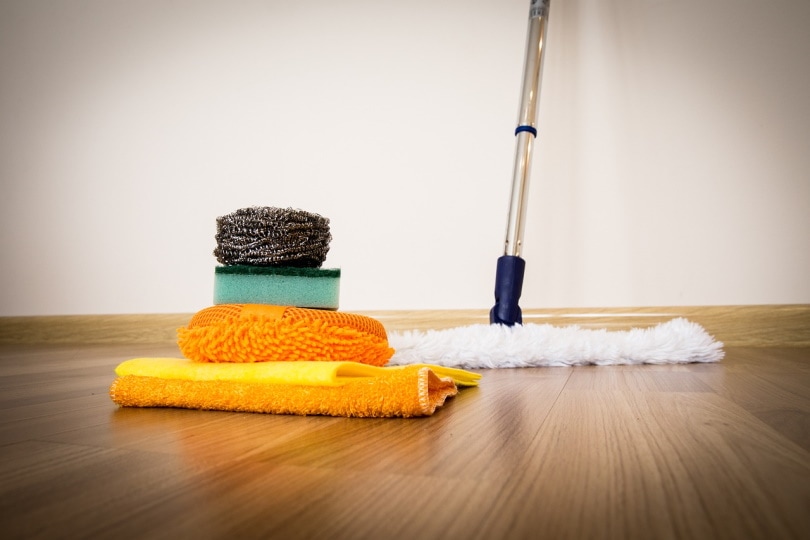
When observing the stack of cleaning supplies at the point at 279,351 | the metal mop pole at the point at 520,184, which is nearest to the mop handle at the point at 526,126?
the metal mop pole at the point at 520,184

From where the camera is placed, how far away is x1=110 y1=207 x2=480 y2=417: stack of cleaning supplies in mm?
461

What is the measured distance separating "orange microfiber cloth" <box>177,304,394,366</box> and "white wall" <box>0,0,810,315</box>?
0.80 meters

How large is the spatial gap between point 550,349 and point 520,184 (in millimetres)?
394

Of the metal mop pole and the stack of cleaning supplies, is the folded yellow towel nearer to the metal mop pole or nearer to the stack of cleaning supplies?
the stack of cleaning supplies

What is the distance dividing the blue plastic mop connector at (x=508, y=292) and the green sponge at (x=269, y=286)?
52 centimetres

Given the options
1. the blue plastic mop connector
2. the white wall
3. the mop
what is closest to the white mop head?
the mop

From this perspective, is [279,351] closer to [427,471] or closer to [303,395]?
[303,395]

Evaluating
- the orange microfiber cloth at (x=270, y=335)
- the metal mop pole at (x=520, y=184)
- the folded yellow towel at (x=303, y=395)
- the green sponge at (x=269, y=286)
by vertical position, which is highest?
the metal mop pole at (x=520, y=184)

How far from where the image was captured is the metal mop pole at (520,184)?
104cm

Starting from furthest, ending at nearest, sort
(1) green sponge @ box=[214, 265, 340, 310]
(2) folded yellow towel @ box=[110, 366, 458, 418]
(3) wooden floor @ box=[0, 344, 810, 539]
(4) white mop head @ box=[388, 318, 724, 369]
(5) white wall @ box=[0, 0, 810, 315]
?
(5) white wall @ box=[0, 0, 810, 315], (4) white mop head @ box=[388, 318, 724, 369], (1) green sponge @ box=[214, 265, 340, 310], (2) folded yellow towel @ box=[110, 366, 458, 418], (3) wooden floor @ box=[0, 344, 810, 539]

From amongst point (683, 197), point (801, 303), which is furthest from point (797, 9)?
point (801, 303)

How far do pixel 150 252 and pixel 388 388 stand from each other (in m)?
1.31

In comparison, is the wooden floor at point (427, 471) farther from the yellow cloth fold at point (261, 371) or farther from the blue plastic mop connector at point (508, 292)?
the blue plastic mop connector at point (508, 292)

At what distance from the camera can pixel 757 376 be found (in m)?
0.69
